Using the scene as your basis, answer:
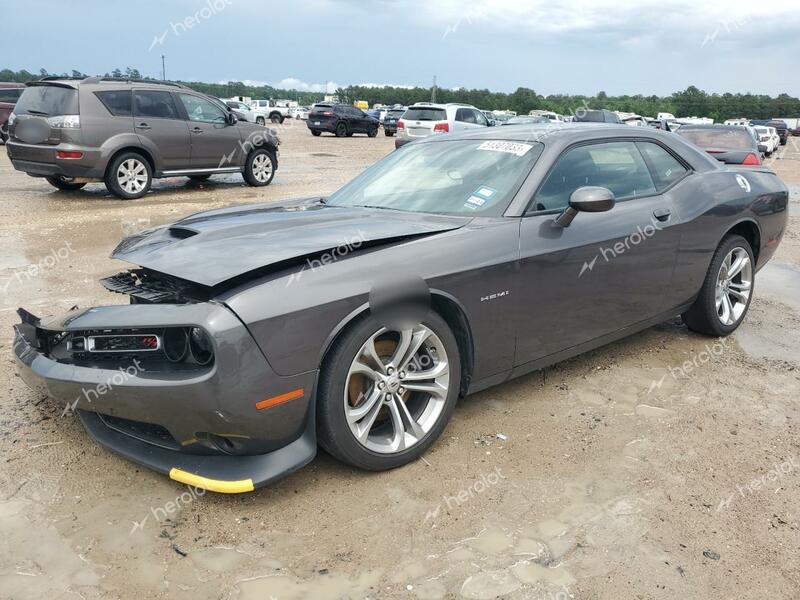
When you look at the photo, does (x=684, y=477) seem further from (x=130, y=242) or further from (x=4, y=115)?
(x=4, y=115)

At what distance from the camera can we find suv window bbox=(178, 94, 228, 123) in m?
11.3

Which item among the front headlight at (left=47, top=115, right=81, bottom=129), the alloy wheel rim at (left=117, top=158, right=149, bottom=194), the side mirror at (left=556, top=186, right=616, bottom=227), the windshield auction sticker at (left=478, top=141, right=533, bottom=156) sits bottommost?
the alloy wheel rim at (left=117, top=158, right=149, bottom=194)

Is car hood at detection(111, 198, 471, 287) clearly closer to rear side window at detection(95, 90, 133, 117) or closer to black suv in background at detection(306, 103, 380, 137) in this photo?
rear side window at detection(95, 90, 133, 117)

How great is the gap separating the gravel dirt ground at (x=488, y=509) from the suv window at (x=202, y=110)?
825 centimetres

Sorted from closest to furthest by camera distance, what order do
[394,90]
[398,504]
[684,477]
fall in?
[398,504]
[684,477]
[394,90]

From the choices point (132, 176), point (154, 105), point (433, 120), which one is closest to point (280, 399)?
point (132, 176)

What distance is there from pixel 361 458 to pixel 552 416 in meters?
1.21

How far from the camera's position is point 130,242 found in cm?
335

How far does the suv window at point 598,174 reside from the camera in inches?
141

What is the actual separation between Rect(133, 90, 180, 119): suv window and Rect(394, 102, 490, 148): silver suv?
941 centimetres

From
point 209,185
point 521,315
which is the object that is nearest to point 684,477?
point 521,315

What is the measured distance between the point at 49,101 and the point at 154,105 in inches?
60.2

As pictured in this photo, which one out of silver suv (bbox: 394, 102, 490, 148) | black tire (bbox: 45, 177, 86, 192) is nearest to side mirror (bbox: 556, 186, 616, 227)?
black tire (bbox: 45, 177, 86, 192)

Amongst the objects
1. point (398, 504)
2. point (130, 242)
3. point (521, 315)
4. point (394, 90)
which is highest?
point (394, 90)
